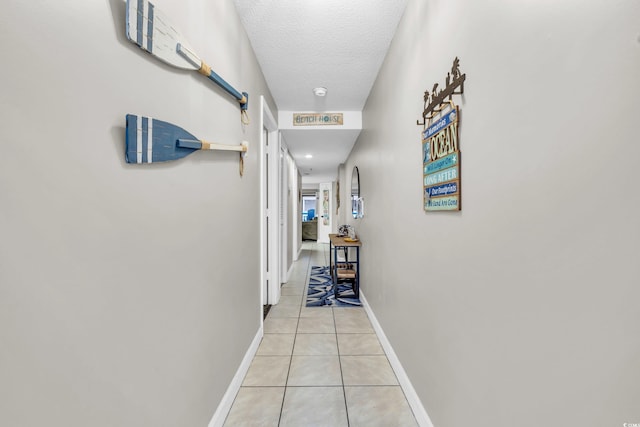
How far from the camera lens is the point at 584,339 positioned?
0.63 meters

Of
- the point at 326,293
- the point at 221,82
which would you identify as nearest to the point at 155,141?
the point at 221,82

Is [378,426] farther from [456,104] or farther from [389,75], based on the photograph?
[389,75]

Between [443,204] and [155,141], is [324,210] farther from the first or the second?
[155,141]

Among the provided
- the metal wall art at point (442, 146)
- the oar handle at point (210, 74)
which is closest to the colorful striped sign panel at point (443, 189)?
the metal wall art at point (442, 146)

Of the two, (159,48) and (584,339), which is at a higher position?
(159,48)

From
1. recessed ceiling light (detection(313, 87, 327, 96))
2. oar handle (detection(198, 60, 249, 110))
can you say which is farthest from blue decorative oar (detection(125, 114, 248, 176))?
recessed ceiling light (detection(313, 87, 327, 96))

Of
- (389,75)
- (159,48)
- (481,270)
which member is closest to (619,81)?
(481,270)

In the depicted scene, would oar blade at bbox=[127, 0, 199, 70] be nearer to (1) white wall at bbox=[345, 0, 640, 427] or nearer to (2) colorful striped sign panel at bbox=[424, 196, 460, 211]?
(1) white wall at bbox=[345, 0, 640, 427]

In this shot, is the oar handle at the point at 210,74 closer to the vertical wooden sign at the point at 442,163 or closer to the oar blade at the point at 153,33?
the oar blade at the point at 153,33

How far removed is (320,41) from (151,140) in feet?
5.67

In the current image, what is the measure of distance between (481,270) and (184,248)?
1.14m

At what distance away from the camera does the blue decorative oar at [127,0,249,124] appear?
831 mm

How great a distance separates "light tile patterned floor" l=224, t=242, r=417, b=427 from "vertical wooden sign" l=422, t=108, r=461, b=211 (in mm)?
1235

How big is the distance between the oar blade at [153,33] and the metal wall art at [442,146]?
1.10 metres
